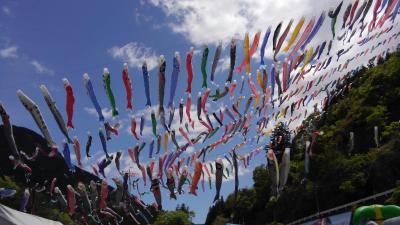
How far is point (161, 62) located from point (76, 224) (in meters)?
44.7

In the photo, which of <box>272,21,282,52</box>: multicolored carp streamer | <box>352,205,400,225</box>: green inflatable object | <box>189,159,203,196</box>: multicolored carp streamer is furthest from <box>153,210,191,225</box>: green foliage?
<box>352,205,400,225</box>: green inflatable object

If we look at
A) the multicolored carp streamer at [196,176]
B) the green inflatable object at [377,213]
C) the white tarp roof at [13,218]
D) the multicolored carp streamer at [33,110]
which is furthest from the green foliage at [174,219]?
the white tarp roof at [13,218]

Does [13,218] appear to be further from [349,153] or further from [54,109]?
[349,153]

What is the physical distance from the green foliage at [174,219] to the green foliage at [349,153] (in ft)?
46.7

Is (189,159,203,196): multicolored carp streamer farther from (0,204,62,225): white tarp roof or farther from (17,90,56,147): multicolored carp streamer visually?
Result: (0,204,62,225): white tarp roof

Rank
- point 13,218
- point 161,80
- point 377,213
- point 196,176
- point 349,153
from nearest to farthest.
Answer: point 13,218 → point 377,213 → point 161,80 → point 196,176 → point 349,153

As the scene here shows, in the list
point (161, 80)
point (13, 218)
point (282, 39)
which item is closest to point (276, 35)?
point (282, 39)

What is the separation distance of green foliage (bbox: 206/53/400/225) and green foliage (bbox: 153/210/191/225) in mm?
14230

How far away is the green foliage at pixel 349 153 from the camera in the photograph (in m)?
36.8

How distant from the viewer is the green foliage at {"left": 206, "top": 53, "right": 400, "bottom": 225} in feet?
121

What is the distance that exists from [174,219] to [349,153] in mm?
40374

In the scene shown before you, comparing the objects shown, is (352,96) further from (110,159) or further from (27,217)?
(27,217)

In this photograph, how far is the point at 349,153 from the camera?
139ft

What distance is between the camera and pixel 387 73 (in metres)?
48.8
